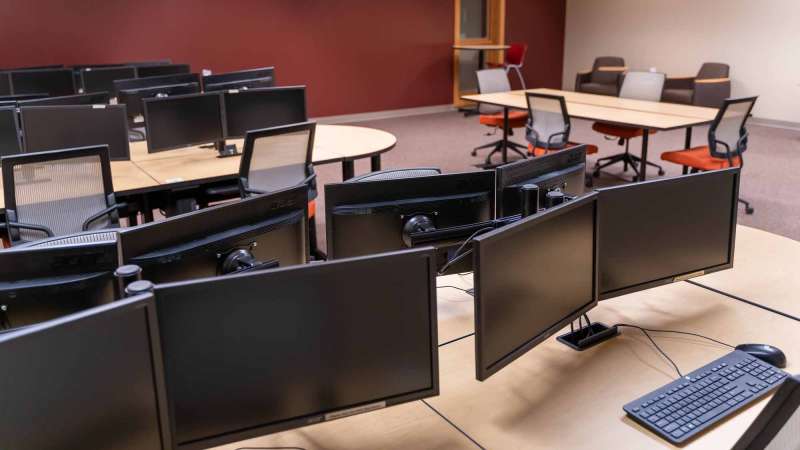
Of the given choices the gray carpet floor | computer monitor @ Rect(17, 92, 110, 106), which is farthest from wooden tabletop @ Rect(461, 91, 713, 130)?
computer monitor @ Rect(17, 92, 110, 106)

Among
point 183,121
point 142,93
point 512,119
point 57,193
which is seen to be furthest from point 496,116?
point 57,193

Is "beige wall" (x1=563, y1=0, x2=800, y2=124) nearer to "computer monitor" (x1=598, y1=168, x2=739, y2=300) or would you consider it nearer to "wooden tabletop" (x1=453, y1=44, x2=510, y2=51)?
"wooden tabletop" (x1=453, y1=44, x2=510, y2=51)

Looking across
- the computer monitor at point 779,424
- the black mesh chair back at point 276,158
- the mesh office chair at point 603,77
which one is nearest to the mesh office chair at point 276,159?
the black mesh chair back at point 276,158

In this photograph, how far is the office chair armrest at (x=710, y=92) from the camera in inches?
346

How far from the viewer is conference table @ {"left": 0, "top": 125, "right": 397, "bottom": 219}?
3777 millimetres

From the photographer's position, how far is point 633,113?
5.78m

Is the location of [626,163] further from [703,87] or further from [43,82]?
[43,82]

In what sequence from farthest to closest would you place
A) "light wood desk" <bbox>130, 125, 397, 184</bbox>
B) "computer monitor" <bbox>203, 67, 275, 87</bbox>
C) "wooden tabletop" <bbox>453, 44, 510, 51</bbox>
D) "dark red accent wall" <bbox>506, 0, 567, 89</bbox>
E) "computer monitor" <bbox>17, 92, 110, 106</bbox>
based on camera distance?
"dark red accent wall" <bbox>506, 0, 567, 89</bbox> < "wooden tabletop" <bbox>453, 44, 510, 51</bbox> < "computer monitor" <bbox>203, 67, 275, 87</bbox> < "computer monitor" <bbox>17, 92, 110, 106</bbox> < "light wood desk" <bbox>130, 125, 397, 184</bbox>

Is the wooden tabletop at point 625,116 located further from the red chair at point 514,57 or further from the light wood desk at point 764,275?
the red chair at point 514,57

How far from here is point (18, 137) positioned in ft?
12.8

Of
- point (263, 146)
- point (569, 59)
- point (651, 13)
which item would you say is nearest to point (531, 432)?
point (263, 146)

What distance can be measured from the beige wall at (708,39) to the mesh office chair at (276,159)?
7.40 m

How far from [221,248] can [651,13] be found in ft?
32.9

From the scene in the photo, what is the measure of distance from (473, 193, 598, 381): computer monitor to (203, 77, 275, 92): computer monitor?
13.5 ft
